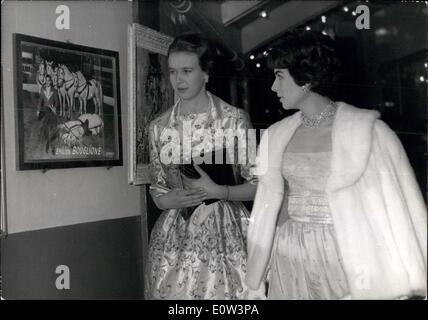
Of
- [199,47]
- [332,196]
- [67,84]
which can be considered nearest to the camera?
[332,196]

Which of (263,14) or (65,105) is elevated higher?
(263,14)

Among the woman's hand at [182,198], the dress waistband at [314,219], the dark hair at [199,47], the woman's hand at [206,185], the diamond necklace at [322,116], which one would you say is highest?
the dark hair at [199,47]

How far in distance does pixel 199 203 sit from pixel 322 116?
0.48 m

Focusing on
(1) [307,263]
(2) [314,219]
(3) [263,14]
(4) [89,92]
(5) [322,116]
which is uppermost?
(3) [263,14]

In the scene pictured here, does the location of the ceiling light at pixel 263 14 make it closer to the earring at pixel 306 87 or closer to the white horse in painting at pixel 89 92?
the earring at pixel 306 87

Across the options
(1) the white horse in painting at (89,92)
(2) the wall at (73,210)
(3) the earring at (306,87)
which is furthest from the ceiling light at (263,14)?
(1) the white horse in painting at (89,92)

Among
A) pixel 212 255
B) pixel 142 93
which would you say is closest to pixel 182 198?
pixel 212 255

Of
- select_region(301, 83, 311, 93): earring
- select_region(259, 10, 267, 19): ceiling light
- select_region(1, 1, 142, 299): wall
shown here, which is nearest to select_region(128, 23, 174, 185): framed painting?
select_region(1, 1, 142, 299): wall

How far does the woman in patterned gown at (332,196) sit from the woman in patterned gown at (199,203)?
11 cm

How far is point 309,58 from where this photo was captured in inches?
62.7

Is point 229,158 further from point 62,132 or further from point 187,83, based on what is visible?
point 62,132

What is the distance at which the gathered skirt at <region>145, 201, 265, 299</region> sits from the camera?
171 cm

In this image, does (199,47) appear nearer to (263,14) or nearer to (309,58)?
(263,14)

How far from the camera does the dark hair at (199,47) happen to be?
1696 millimetres
